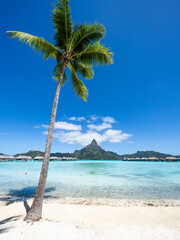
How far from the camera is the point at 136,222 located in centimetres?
527

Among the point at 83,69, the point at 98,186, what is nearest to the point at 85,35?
the point at 83,69

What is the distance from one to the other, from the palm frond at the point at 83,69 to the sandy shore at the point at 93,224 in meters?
7.68

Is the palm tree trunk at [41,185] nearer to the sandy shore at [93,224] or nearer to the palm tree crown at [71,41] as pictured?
the sandy shore at [93,224]

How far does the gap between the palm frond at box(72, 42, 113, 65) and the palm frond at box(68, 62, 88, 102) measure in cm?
97

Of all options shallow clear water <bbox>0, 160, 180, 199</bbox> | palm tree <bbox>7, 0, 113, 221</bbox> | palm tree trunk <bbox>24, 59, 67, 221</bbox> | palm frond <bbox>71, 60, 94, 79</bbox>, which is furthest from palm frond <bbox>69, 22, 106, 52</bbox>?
shallow clear water <bbox>0, 160, 180, 199</bbox>

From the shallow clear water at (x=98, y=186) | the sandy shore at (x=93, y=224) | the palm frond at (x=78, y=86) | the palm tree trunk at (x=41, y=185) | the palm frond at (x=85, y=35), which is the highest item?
the palm frond at (x=85, y=35)

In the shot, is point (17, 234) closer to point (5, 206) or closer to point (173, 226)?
point (5, 206)

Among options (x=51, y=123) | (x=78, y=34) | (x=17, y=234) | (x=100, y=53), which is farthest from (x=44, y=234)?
(x=78, y=34)

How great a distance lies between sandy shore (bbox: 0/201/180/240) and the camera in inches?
151

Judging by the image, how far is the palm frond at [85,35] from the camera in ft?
21.4

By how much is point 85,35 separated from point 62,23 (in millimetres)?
1300

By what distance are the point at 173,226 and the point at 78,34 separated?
386 inches

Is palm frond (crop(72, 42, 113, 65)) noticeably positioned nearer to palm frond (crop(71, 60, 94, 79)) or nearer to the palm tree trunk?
palm frond (crop(71, 60, 94, 79))

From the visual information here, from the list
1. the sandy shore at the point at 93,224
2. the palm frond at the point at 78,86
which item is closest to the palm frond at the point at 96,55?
the palm frond at the point at 78,86
